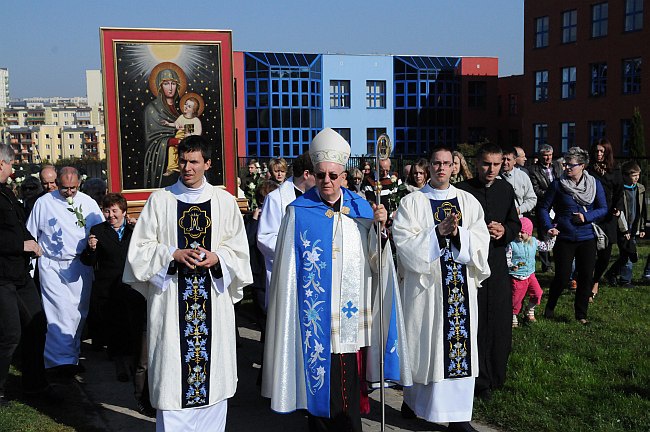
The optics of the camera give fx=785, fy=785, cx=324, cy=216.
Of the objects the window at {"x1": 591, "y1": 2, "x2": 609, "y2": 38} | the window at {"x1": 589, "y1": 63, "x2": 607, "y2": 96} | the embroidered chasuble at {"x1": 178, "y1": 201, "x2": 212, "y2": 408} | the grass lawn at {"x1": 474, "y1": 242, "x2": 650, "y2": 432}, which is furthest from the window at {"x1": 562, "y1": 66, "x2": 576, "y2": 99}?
the embroidered chasuble at {"x1": 178, "y1": 201, "x2": 212, "y2": 408}

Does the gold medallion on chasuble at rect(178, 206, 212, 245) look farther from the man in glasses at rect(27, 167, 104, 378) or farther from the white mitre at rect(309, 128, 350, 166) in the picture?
the man in glasses at rect(27, 167, 104, 378)

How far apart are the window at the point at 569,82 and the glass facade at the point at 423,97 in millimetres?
15870

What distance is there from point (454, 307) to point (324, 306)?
110cm

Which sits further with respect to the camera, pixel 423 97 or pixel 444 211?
pixel 423 97

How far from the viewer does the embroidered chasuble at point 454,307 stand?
229 inches

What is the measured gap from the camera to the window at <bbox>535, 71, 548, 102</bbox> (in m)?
47.8

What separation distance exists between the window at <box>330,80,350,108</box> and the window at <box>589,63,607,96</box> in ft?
69.5

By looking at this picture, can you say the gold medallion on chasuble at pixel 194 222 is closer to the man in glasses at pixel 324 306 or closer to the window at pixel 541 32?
the man in glasses at pixel 324 306

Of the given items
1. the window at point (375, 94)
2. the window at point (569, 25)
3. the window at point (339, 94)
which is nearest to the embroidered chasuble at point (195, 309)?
the window at point (569, 25)

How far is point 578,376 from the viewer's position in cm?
693

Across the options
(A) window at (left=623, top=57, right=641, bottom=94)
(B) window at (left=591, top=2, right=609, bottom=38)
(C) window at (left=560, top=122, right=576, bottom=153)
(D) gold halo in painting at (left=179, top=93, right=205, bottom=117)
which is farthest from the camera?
(C) window at (left=560, top=122, right=576, bottom=153)

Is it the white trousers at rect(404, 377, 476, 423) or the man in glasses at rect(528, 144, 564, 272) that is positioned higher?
the man in glasses at rect(528, 144, 564, 272)

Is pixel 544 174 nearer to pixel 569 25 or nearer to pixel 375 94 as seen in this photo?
pixel 569 25

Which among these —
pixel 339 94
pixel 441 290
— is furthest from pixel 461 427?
pixel 339 94
